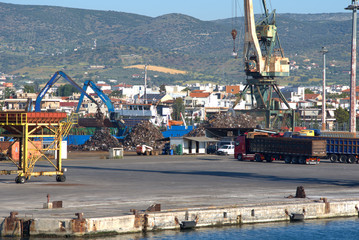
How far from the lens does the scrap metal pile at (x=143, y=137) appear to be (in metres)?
103

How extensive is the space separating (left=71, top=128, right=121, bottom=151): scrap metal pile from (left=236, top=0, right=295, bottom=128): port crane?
27.8m

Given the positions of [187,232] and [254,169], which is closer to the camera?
[187,232]

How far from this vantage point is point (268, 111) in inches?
4564

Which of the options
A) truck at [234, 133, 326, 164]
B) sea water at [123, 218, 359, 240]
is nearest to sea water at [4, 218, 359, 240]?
sea water at [123, 218, 359, 240]

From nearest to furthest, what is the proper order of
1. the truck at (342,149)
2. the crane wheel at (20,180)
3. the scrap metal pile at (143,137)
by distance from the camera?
the crane wheel at (20,180) → the truck at (342,149) → the scrap metal pile at (143,137)

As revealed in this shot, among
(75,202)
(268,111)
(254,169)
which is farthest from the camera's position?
(268,111)

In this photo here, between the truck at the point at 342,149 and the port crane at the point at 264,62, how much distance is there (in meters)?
43.0

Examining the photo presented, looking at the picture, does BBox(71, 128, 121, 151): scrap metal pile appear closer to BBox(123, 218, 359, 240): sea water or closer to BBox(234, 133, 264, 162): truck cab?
BBox(234, 133, 264, 162): truck cab

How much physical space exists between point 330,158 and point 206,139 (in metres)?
22.5

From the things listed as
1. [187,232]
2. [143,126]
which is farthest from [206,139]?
[187,232]

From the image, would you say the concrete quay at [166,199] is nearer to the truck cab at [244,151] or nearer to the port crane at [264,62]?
the truck cab at [244,151]

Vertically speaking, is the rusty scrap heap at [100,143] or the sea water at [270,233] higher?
the rusty scrap heap at [100,143]

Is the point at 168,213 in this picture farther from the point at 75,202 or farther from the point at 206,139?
the point at 206,139

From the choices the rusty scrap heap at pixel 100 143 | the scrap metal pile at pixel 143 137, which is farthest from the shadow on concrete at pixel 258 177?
the scrap metal pile at pixel 143 137
